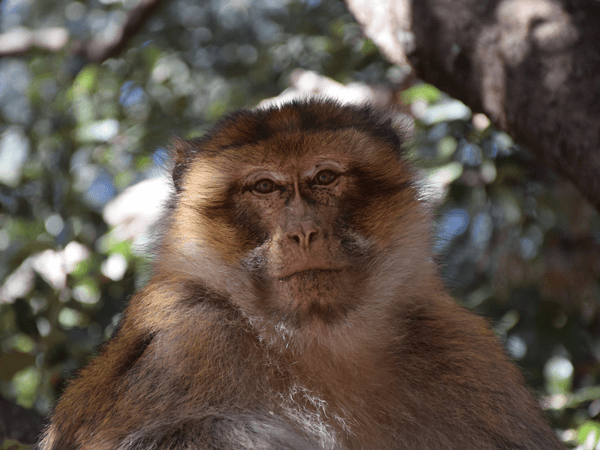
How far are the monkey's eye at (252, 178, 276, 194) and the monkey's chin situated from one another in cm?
39

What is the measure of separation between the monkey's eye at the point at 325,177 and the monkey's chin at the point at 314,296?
1.24ft

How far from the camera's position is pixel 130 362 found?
1900mm

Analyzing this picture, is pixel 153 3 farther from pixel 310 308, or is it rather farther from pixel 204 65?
pixel 310 308

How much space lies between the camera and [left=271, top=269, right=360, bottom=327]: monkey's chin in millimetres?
1796

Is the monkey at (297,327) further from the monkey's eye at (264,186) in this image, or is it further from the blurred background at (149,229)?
the blurred background at (149,229)

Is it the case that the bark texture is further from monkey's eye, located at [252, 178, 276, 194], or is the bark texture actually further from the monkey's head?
monkey's eye, located at [252, 178, 276, 194]

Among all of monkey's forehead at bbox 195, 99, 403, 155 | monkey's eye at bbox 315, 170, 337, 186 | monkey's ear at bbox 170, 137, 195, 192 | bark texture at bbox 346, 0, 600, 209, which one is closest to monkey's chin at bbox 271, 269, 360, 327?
monkey's eye at bbox 315, 170, 337, 186

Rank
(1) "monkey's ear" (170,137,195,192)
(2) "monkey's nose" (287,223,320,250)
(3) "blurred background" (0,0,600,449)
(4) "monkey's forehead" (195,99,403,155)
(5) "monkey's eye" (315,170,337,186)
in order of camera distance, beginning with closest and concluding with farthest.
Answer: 1. (2) "monkey's nose" (287,223,320,250)
2. (5) "monkey's eye" (315,170,337,186)
3. (4) "monkey's forehead" (195,99,403,155)
4. (1) "monkey's ear" (170,137,195,192)
5. (3) "blurred background" (0,0,600,449)

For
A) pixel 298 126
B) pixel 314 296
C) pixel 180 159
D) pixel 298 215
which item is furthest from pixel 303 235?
pixel 180 159

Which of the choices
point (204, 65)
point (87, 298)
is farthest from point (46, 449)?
point (204, 65)

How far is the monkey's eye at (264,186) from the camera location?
2090 millimetres

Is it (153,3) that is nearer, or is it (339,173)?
(339,173)

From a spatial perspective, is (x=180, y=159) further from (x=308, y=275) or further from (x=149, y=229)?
(x=308, y=275)

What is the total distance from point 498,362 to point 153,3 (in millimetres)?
4329
